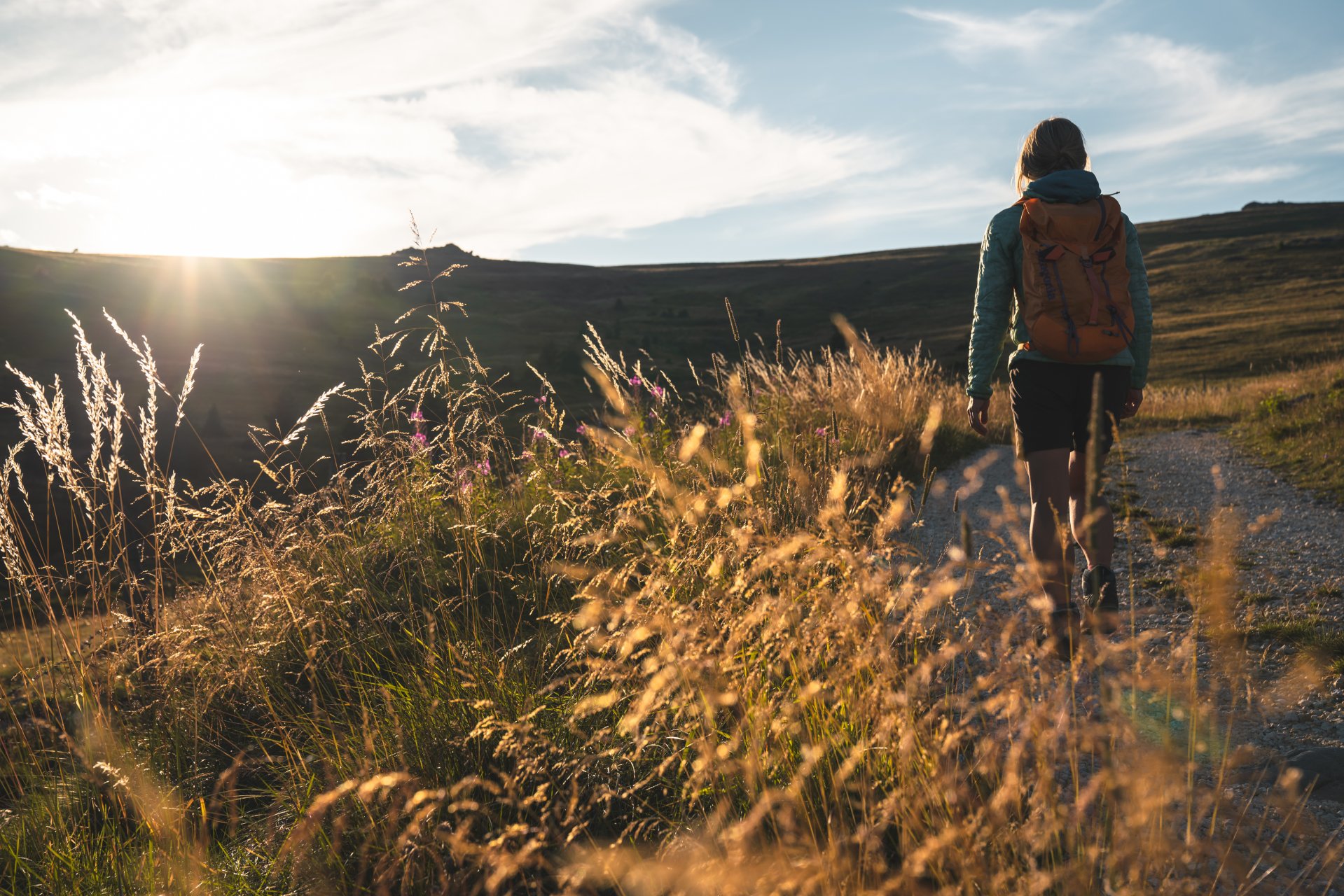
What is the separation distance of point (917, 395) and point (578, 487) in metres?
5.10

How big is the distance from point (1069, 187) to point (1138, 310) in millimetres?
686

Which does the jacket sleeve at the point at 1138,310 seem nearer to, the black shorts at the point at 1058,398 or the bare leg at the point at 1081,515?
the black shorts at the point at 1058,398

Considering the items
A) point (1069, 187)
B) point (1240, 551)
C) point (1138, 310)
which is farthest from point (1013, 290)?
point (1240, 551)

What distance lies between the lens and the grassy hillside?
31.7 m

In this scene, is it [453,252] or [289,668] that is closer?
[289,668]

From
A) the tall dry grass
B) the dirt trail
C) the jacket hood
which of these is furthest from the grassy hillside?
the jacket hood

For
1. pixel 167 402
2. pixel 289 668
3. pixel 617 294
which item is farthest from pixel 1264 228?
pixel 289 668

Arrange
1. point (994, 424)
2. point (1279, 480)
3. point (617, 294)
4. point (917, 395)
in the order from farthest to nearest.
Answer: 1. point (617, 294)
2. point (994, 424)
3. point (917, 395)
4. point (1279, 480)

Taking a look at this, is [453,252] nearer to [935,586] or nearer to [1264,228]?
[1264,228]

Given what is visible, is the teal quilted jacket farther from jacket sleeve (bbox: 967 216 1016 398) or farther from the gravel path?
the gravel path

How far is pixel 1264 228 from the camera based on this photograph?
70.3m

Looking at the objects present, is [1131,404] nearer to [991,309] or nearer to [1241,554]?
[991,309]

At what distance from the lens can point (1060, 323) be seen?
321cm

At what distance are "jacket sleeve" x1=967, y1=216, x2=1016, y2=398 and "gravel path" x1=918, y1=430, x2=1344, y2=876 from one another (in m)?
0.45
